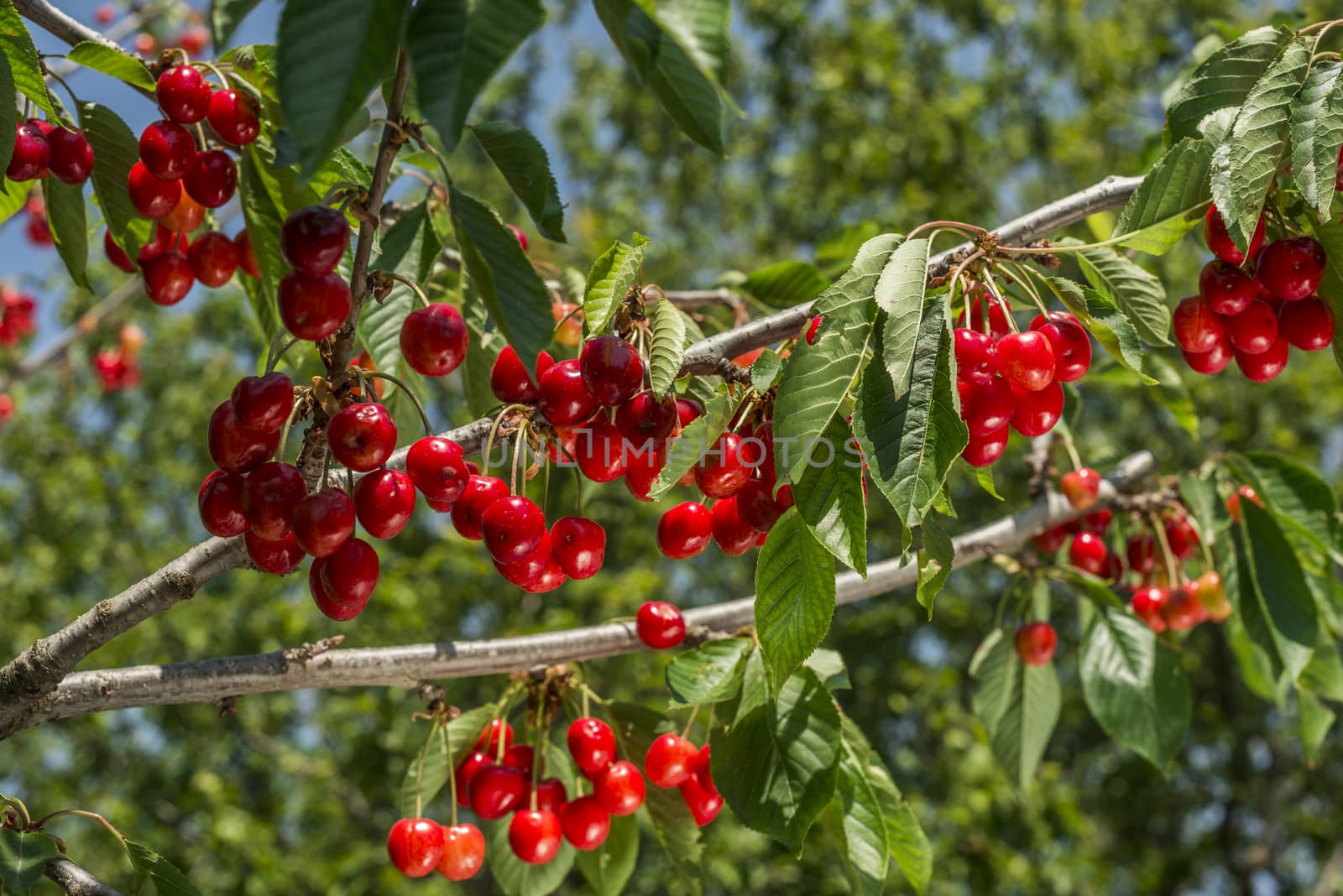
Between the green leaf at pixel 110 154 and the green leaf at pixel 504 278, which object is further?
the green leaf at pixel 110 154

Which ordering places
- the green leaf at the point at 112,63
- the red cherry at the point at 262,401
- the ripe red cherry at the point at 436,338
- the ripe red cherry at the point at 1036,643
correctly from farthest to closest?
the ripe red cherry at the point at 1036,643, the green leaf at the point at 112,63, the ripe red cherry at the point at 436,338, the red cherry at the point at 262,401

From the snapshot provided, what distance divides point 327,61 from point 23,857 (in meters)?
0.91

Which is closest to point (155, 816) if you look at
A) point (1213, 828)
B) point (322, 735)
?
point (322, 735)

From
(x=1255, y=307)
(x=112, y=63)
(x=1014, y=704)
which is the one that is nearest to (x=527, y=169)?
(x=112, y=63)

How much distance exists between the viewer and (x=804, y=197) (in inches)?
252

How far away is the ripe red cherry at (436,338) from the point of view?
1.08 meters

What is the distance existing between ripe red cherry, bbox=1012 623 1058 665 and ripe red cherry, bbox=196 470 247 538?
5.48 feet

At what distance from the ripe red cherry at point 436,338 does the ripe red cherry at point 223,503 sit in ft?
0.70

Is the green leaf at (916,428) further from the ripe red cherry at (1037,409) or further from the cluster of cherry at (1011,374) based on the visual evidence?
the ripe red cherry at (1037,409)

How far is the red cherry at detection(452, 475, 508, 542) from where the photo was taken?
1.18 metres

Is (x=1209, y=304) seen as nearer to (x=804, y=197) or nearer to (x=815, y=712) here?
(x=815, y=712)

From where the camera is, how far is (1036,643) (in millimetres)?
2191

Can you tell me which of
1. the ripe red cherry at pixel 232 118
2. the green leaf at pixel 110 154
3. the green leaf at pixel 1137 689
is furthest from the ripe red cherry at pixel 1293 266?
the green leaf at pixel 110 154

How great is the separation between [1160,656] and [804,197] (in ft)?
15.8
